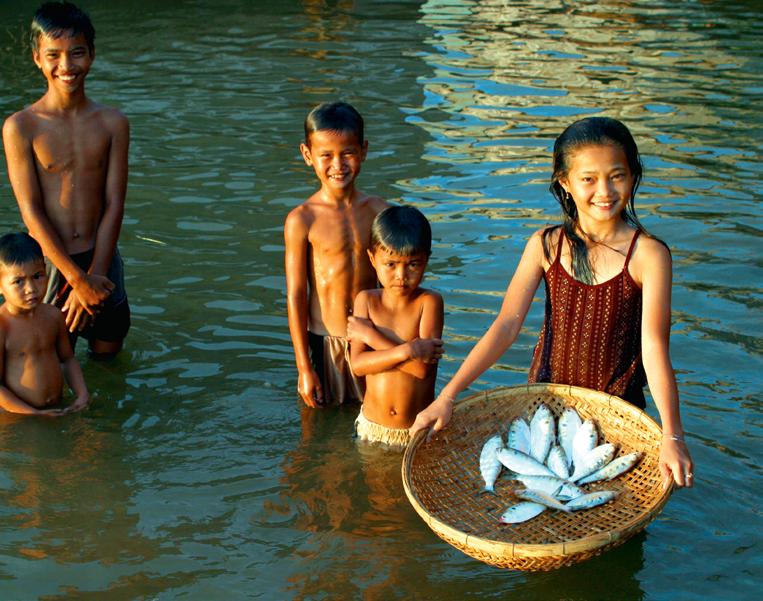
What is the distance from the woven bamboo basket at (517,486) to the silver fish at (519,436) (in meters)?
0.07

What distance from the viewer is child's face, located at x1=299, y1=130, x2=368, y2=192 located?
526 centimetres

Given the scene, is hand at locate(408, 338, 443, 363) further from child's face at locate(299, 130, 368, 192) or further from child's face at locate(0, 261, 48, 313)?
child's face at locate(0, 261, 48, 313)

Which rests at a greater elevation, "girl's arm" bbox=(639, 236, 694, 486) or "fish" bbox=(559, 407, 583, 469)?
"girl's arm" bbox=(639, 236, 694, 486)

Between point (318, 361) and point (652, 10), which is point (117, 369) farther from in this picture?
point (652, 10)

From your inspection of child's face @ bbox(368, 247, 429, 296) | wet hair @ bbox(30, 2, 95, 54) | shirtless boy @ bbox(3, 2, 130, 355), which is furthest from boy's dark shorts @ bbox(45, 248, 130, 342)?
child's face @ bbox(368, 247, 429, 296)

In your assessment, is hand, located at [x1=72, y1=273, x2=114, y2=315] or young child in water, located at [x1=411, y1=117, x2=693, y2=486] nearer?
young child in water, located at [x1=411, y1=117, x2=693, y2=486]

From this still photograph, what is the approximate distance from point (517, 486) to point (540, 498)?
20 centimetres

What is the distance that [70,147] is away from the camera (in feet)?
19.2

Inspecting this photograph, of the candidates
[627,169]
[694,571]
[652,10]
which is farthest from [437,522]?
[652,10]

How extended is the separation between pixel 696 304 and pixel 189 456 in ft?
11.3

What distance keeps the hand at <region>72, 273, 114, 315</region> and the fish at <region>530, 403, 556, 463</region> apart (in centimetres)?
248

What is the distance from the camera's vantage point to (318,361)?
5.76 m

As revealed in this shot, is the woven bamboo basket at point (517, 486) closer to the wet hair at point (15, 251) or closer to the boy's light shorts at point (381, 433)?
the boy's light shorts at point (381, 433)

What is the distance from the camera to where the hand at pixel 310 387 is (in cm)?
561
